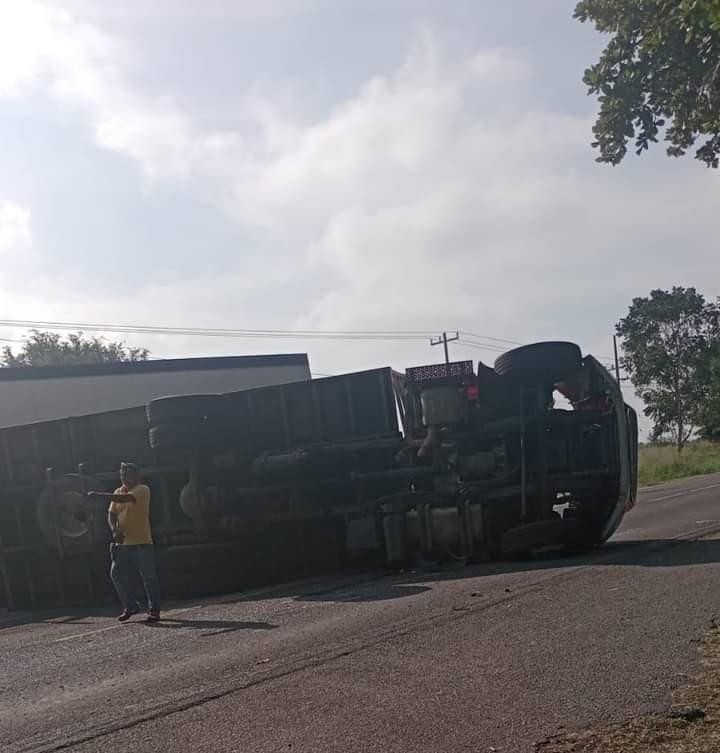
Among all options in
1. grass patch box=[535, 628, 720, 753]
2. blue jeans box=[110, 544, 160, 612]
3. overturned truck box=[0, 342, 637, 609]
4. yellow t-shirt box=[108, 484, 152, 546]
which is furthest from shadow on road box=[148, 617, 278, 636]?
grass patch box=[535, 628, 720, 753]

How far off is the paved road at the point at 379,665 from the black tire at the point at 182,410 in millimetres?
2485

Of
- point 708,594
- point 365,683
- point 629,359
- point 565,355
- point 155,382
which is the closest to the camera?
point 365,683

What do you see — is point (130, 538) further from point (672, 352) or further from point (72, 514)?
point (672, 352)

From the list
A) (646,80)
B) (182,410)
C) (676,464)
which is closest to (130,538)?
(182,410)

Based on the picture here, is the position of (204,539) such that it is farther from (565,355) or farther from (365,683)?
(365,683)

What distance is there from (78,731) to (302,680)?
1370 millimetres

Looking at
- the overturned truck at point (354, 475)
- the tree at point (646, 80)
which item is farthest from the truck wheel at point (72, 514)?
the tree at point (646, 80)

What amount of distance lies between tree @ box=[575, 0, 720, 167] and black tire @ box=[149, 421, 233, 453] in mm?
Answer: 6458

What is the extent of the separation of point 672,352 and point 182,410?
53.0 m

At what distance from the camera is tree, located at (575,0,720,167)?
6.84 metres

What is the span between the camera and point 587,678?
5836mm

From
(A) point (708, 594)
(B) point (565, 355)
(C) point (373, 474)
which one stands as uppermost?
(B) point (565, 355)

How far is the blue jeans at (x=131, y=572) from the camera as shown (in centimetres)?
1000

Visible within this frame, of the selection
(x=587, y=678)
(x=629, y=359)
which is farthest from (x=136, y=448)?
(x=629, y=359)
